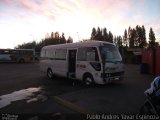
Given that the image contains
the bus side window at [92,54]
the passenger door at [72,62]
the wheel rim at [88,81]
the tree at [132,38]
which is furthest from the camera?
the tree at [132,38]

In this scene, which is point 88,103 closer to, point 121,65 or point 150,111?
point 150,111

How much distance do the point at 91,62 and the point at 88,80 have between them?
113cm

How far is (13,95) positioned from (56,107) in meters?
3.54

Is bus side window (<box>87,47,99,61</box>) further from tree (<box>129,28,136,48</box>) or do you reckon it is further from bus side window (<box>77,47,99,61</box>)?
tree (<box>129,28,136,48</box>)

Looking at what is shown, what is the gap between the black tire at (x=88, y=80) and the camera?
46.4 ft

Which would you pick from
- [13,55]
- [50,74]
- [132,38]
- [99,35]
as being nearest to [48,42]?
[99,35]

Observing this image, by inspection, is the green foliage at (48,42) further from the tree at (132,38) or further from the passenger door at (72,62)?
the passenger door at (72,62)

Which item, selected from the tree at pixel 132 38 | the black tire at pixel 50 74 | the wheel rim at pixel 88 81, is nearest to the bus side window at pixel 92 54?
the wheel rim at pixel 88 81

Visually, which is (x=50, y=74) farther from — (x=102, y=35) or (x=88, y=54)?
(x=102, y=35)

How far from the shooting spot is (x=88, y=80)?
1445 cm

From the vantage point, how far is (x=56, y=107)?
8992 millimetres

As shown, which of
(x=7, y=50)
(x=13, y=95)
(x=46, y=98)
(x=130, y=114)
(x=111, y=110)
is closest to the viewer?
(x=130, y=114)

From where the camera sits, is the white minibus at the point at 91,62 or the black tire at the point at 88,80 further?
the black tire at the point at 88,80

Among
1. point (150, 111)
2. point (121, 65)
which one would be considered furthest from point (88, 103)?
point (121, 65)
